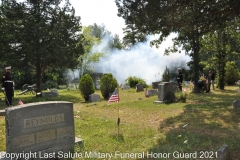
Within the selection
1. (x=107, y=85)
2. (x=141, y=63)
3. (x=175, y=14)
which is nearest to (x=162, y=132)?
(x=175, y=14)

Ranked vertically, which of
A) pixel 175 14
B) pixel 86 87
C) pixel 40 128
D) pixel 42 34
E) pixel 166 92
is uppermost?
pixel 42 34

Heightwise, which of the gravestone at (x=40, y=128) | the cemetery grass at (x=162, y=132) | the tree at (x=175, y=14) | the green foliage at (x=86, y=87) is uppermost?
the tree at (x=175, y=14)

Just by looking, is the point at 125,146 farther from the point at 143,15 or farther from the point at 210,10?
the point at 210,10

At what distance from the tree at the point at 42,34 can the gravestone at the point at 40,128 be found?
13230 mm

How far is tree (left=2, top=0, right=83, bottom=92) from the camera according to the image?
1738 centimetres

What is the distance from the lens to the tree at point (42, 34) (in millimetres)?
17375

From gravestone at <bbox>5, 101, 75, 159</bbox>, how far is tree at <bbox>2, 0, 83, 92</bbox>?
1323cm

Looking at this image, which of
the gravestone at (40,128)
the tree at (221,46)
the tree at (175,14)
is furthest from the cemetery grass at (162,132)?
the tree at (221,46)

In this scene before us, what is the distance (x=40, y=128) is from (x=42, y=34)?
1412cm

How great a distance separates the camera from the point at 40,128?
4.74 m

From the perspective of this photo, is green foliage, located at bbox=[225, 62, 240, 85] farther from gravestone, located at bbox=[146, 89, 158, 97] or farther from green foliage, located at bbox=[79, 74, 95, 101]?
green foliage, located at bbox=[79, 74, 95, 101]

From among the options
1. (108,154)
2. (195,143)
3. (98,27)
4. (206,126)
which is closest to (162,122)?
(206,126)

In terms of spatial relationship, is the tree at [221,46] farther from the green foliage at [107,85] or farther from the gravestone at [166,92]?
the gravestone at [166,92]

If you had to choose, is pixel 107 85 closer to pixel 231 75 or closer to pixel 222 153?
pixel 222 153
